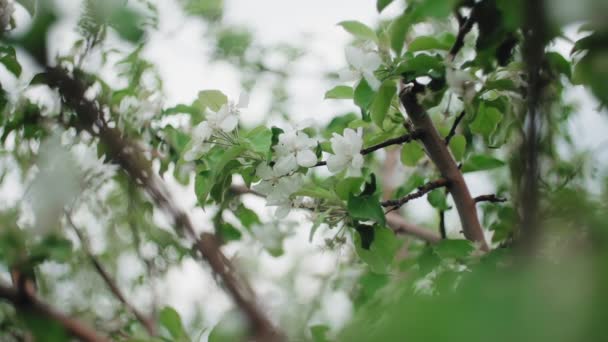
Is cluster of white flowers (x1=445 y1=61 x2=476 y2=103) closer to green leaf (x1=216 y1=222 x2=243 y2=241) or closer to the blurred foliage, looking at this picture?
the blurred foliage

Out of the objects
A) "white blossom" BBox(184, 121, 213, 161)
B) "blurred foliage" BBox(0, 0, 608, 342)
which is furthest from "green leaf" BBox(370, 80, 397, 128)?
"white blossom" BBox(184, 121, 213, 161)

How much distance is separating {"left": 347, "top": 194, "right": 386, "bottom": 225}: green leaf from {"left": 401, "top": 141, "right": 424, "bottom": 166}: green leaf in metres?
0.28

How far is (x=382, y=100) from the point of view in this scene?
0.85m

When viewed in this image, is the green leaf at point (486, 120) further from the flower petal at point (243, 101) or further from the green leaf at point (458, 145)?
the flower petal at point (243, 101)

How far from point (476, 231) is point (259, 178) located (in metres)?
0.40

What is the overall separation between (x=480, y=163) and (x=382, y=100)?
0.36 metres

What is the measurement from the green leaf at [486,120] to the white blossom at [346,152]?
0.88ft

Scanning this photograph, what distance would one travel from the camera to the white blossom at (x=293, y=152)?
33.1 inches

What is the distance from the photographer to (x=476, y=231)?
0.96m

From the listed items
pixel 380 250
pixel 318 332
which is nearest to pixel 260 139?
pixel 380 250

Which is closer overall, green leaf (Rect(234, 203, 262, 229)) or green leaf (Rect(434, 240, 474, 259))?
green leaf (Rect(434, 240, 474, 259))

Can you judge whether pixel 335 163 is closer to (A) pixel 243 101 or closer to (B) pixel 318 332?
(A) pixel 243 101

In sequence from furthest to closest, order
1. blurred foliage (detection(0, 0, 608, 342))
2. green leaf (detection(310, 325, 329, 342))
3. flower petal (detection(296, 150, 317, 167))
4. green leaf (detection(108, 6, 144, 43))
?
green leaf (detection(310, 325, 329, 342))
flower petal (detection(296, 150, 317, 167))
green leaf (detection(108, 6, 144, 43))
blurred foliage (detection(0, 0, 608, 342))

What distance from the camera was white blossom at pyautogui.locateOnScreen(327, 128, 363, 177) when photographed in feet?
2.84
